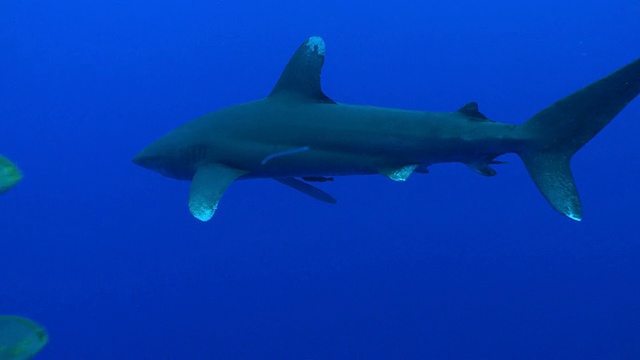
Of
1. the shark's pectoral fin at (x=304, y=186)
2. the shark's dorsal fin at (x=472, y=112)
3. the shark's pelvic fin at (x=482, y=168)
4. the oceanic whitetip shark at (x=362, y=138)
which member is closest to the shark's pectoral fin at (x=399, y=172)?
the oceanic whitetip shark at (x=362, y=138)

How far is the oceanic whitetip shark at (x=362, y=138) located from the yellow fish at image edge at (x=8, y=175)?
1.26m

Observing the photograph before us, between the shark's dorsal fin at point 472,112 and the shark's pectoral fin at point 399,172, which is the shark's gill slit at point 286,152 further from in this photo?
the shark's dorsal fin at point 472,112

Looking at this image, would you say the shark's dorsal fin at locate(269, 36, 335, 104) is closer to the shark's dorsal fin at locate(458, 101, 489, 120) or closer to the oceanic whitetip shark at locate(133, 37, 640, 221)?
the oceanic whitetip shark at locate(133, 37, 640, 221)

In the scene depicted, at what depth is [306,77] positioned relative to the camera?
461 cm

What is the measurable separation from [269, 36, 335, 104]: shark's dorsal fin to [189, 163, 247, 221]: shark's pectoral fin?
67 cm

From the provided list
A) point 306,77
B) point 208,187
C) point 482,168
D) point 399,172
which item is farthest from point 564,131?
point 208,187

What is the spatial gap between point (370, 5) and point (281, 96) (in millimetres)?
6421

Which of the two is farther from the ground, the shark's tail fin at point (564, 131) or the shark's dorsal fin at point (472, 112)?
the shark's dorsal fin at point (472, 112)

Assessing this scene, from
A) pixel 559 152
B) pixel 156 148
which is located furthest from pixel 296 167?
pixel 559 152

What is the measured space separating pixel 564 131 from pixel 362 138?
133cm

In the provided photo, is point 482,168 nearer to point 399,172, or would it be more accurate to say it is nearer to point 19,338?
point 399,172

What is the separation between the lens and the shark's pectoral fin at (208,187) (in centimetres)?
424

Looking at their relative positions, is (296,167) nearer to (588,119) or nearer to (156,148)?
(156,148)

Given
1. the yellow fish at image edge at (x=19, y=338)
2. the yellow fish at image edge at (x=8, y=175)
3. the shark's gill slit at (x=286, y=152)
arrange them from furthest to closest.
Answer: the shark's gill slit at (x=286, y=152) → the yellow fish at image edge at (x=19, y=338) → the yellow fish at image edge at (x=8, y=175)
